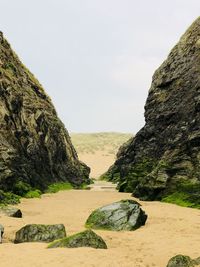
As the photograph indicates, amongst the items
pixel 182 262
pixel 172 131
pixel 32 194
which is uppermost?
pixel 172 131

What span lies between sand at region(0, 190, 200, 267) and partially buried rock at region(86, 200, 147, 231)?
516mm

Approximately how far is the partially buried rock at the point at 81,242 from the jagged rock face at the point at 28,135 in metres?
17.9

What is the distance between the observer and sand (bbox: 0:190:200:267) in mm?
14123

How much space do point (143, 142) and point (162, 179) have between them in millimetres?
16699

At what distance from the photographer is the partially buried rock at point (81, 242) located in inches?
623

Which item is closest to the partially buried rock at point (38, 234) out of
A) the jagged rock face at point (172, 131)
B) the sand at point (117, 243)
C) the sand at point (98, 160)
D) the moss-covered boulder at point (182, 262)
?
the sand at point (117, 243)

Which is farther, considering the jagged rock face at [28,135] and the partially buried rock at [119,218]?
the jagged rock face at [28,135]

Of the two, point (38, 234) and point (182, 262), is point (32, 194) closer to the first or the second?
point (38, 234)

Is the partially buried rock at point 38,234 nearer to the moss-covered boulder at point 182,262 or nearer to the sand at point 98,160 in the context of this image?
the moss-covered boulder at point 182,262

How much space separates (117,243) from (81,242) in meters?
2.35

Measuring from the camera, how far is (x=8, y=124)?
41812 millimetres

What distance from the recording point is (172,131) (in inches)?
1642

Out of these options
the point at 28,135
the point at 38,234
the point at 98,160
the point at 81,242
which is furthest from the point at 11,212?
the point at 98,160

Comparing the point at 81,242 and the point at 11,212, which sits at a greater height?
the point at 81,242
